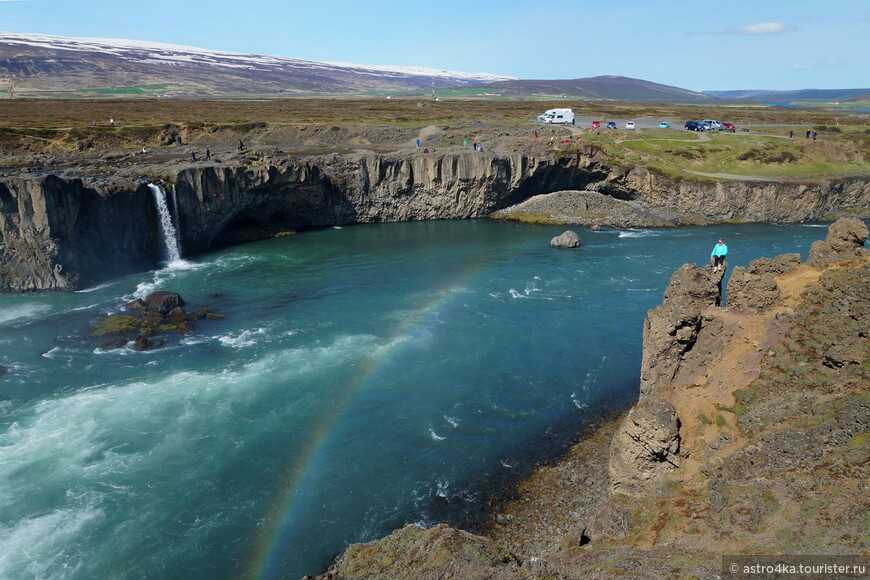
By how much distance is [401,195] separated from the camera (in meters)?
81.6

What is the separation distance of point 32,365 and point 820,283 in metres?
43.2

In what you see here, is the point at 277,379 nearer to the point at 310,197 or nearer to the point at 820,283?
the point at 820,283

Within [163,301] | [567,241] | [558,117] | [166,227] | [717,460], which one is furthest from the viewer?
[558,117]

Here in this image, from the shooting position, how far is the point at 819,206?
81.3 m

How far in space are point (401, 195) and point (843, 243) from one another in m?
63.9

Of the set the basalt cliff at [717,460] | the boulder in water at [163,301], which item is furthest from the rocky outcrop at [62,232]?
the basalt cliff at [717,460]

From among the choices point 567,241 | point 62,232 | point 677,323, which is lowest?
point 567,241

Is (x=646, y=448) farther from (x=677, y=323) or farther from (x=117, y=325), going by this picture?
(x=117, y=325)

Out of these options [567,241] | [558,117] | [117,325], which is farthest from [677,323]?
[558,117]

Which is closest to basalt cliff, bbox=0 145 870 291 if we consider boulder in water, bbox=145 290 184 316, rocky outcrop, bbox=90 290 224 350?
boulder in water, bbox=145 290 184 316

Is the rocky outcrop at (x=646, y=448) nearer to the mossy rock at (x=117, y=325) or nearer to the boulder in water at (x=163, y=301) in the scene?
the mossy rock at (x=117, y=325)

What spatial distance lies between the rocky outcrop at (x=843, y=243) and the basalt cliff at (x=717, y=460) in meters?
0.05

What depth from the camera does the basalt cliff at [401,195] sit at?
60.4 m

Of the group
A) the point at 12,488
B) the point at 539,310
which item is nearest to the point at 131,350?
the point at 12,488
